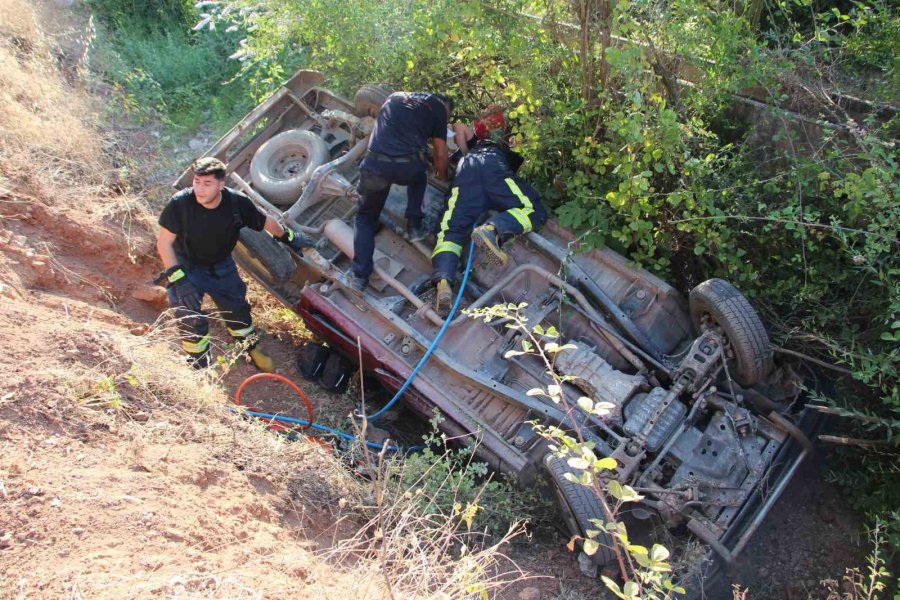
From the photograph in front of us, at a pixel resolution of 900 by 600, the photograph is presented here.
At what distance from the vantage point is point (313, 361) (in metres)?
5.71

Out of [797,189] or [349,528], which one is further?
[797,189]

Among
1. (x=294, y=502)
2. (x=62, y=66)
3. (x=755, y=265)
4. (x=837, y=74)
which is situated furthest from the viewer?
(x=62, y=66)

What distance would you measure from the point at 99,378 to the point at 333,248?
222 cm

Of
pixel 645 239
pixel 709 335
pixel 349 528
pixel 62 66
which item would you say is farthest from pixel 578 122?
pixel 62 66

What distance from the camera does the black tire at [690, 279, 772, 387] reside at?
4.33 metres

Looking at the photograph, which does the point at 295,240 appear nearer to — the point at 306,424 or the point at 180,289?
the point at 180,289

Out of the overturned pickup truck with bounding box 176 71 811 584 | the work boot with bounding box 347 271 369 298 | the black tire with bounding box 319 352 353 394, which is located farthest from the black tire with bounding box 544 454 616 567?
the black tire with bounding box 319 352 353 394

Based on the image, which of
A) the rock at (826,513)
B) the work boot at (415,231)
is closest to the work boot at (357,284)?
the work boot at (415,231)

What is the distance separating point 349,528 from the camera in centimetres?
385

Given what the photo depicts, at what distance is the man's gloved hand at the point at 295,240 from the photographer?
526cm

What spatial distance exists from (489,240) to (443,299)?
54cm

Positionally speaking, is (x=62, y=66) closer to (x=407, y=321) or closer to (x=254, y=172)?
(x=254, y=172)

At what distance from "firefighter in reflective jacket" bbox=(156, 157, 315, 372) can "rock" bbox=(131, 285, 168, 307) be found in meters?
0.78

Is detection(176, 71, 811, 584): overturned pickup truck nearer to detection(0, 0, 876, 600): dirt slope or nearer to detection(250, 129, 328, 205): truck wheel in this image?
detection(250, 129, 328, 205): truck wheel
